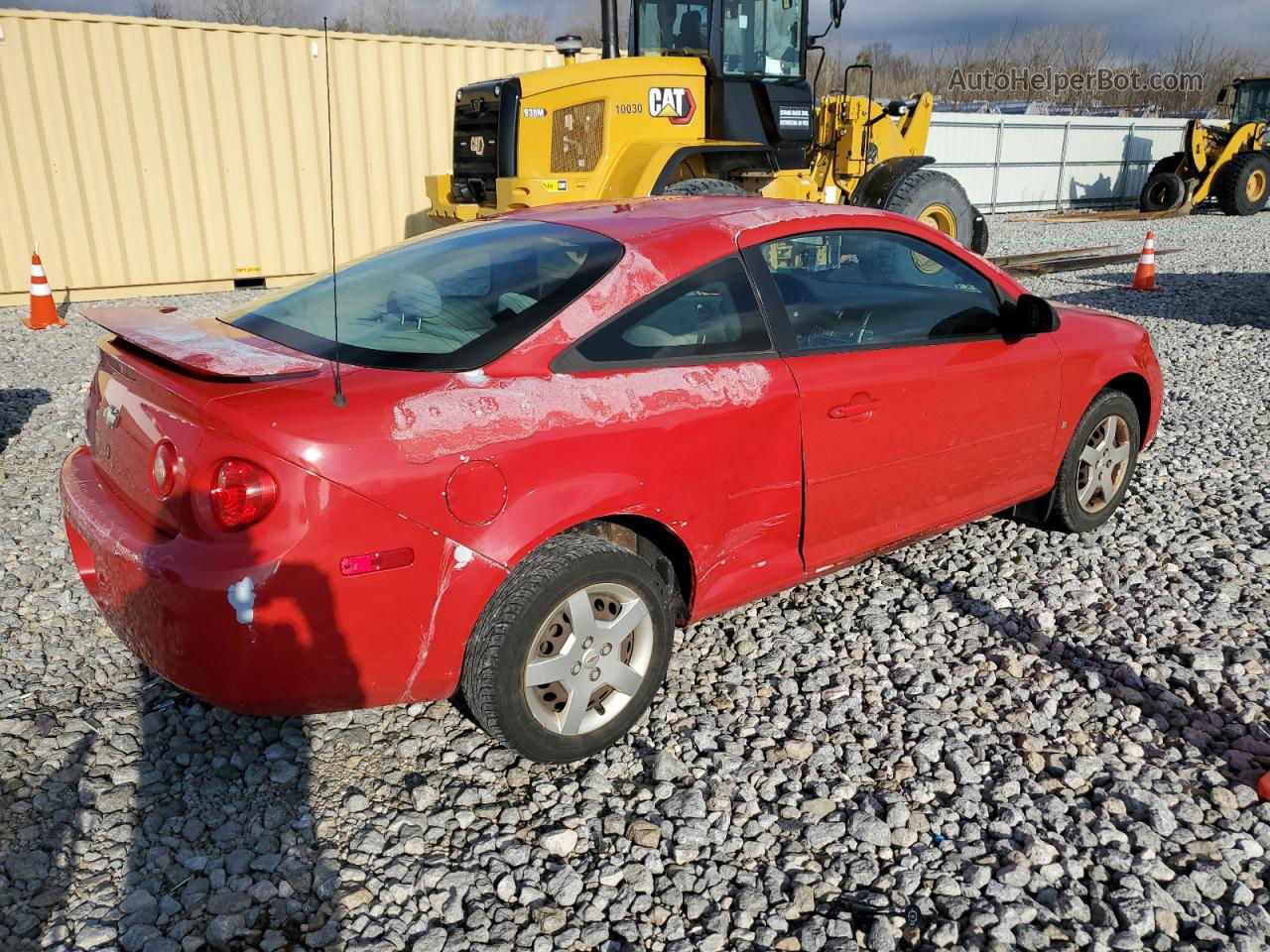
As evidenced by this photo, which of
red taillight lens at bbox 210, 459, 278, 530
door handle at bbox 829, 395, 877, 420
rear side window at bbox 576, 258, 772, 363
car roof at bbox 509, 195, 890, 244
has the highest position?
car roof at bbox 509, 195, 890, 244

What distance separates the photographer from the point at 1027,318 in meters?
3.73

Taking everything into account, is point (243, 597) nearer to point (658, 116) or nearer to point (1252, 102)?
point (658, 116)

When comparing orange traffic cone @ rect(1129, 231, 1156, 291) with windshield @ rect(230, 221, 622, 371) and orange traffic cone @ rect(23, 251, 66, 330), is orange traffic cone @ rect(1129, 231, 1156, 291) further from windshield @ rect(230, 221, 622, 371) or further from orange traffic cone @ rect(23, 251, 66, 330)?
orange traffic cone @ rect(23, 251, 66, 330)

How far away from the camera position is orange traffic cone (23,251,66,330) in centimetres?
965

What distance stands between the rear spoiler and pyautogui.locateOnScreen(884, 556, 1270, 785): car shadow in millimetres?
2624

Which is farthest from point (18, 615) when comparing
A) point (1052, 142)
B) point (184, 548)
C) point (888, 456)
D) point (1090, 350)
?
point (1052, 142)

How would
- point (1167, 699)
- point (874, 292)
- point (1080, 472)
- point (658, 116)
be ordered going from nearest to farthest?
point (1167, 699) < point (874, 292) < point (1080, 472) < point (658, 116)

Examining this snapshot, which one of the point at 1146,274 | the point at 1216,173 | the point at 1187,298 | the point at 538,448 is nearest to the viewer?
the point at 538,448

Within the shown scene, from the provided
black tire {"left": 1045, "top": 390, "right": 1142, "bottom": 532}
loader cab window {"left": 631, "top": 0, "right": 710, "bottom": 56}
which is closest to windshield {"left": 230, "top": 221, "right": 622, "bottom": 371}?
black tire {"left": 1045, "top": 390, "right": 1142, "bottom": 532}

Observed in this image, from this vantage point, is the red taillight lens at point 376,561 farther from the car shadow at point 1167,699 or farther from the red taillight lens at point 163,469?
the car shadow at point 1167,699

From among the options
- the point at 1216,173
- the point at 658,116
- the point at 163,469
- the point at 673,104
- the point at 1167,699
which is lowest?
the point at 1167,699

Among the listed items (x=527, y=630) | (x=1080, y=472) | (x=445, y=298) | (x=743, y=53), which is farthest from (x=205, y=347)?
(x=743, y=53)

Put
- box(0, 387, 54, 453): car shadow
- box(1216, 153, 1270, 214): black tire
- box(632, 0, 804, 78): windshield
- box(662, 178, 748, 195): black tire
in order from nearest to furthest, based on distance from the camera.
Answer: box(0, 387, 54, 453): car shadow, box(662, 178, 748, 195): black tire, box(632, 0, 804, 78): windshield, box(1216, 153, 1270, 214): black tire

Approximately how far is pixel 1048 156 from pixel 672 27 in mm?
16961
